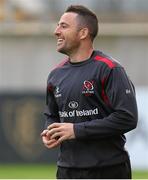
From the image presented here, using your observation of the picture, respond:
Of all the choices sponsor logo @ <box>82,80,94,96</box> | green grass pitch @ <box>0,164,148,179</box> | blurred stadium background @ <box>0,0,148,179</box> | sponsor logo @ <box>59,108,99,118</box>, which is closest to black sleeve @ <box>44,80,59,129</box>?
sponsor logo @ <box>59,108,99,118</box>

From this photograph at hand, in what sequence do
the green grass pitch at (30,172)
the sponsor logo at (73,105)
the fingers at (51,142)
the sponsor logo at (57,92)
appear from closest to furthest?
1. the fingers at (51,142)
2. the sponsor logo at (73,105)
3. the sponsor logo at (57,92)
4. the green grass pitch at (30,172)

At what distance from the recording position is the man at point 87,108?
21.0 ft

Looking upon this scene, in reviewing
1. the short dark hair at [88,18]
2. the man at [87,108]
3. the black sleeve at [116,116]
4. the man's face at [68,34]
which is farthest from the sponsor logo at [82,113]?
the short dark hair at [88,18]

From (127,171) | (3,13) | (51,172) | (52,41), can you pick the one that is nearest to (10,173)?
(51,172)

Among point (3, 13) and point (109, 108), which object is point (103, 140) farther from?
point (3, 13)

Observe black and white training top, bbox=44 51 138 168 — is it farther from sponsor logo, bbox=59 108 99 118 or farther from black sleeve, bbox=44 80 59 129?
black sleeve, bbox=44 80 59 129

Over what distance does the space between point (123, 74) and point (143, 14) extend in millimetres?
15122

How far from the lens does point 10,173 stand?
633 inches

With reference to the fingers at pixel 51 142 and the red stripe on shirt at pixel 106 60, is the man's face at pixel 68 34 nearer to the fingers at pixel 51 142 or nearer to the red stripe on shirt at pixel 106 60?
the red stripe on shirt at pixel 106 60

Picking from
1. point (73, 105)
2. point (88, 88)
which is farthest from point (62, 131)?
point (88, 88)

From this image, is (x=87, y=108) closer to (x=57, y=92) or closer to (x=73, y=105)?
(x=73, y=105)

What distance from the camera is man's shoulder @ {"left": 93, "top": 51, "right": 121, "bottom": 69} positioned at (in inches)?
256

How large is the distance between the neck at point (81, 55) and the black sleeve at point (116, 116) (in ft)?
1.14

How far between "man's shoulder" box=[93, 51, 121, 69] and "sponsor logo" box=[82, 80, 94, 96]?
0.17 m
